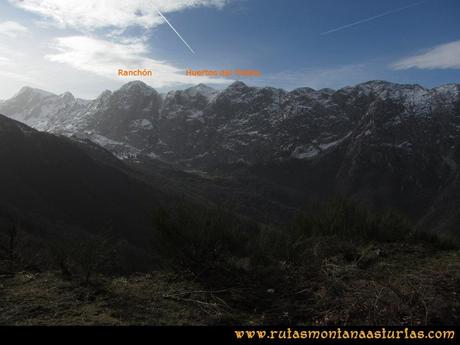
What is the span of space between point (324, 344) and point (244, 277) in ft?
11.1

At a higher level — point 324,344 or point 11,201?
point 324,344

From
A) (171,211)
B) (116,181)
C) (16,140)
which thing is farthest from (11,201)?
(171,211)

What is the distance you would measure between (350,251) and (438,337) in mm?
4402

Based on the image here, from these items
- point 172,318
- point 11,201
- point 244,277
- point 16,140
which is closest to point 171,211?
point 244,277

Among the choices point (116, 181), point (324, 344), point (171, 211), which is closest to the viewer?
point (324, 344)

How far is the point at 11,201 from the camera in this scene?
239 ft

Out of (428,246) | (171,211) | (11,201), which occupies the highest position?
(171,211)

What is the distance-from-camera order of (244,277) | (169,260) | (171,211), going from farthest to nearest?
(171,211) < (169,260) < (244,277)

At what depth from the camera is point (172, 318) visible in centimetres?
682

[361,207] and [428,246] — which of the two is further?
[361,207]

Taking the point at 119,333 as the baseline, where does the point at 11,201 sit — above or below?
below

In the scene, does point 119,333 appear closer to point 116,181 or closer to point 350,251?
point 350,251

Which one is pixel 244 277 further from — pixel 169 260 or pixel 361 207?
pixel 361 207

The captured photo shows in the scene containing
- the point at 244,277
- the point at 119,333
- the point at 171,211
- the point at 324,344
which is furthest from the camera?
the point at 171,211
